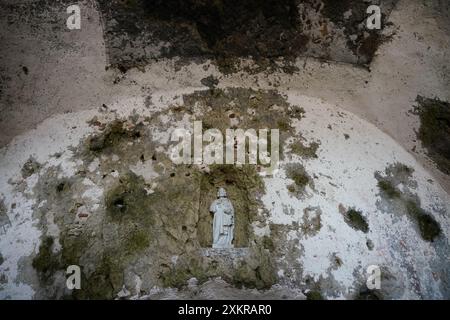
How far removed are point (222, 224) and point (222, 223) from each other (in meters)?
0.01

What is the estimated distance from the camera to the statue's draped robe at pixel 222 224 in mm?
4637

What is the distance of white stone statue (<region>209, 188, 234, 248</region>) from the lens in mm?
4641

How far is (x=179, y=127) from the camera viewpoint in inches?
199

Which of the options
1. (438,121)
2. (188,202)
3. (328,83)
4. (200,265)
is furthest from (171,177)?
(438,121)

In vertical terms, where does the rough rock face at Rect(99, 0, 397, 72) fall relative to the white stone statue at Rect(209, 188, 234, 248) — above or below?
above

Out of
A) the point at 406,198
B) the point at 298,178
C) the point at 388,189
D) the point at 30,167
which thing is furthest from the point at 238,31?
the point at 30,167

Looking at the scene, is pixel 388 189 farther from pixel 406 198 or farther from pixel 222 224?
pixel 222 224

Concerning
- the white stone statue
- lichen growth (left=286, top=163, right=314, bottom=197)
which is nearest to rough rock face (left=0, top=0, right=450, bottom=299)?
lichen growth (left=286, top=163, right=314, bottom=197)

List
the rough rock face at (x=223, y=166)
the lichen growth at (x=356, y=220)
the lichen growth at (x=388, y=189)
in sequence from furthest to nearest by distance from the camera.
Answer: the lichen growth at (x=388, y=189) → the lichen growth at (x=356, y=220) → the rough rock face at (x=223, y=166)

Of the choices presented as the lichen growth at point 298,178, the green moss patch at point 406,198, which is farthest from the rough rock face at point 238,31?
the green moss patch at point 406,198

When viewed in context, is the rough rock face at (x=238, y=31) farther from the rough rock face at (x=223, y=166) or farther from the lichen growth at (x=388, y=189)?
the lichen growth at (x=388, y=189)

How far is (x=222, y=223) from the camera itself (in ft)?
15.3

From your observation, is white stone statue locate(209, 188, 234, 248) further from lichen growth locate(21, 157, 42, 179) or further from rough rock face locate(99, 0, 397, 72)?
lichen growth locate(21, 157, 42, 179)

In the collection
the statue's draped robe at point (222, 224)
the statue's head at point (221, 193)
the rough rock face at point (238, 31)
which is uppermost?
the rough rock face at point (238, 31)
